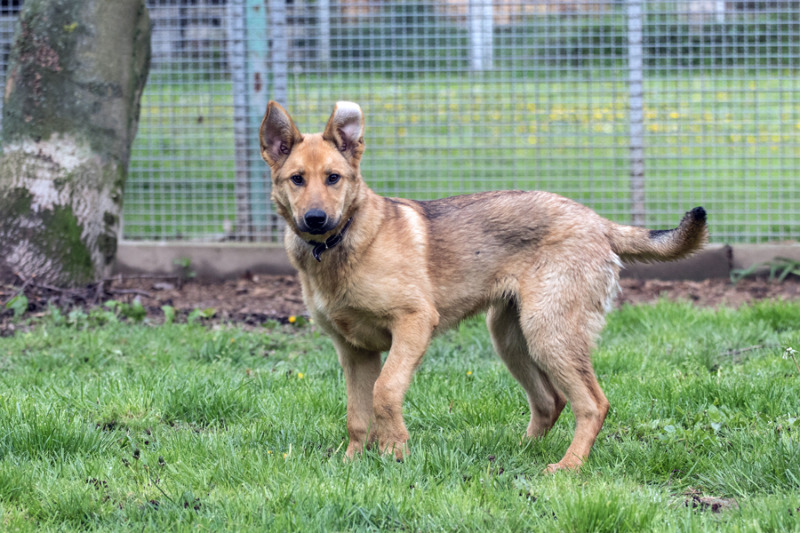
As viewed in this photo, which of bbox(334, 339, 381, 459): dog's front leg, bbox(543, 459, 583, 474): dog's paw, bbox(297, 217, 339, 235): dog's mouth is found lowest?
bbox(543, 459, 583, 474): dog's paw

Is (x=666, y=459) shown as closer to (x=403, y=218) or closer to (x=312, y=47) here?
(x=403, y=218)

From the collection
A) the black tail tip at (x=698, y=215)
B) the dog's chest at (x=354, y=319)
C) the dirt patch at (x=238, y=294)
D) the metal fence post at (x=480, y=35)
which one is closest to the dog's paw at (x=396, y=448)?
the dog's chest at (x=354, y=319)

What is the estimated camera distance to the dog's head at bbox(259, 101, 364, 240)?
375 cm

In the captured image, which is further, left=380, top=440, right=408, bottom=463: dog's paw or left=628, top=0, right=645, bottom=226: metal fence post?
left=628, top=0, right=645, bottom=226: metal fence post

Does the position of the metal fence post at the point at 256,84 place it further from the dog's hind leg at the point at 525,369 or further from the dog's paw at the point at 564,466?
the dog's paw at the point at 564,466

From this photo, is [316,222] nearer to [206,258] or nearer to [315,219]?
[315,219]

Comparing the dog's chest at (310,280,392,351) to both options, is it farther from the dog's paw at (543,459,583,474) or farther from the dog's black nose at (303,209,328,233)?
the dog's paw at (543,459,583,474)

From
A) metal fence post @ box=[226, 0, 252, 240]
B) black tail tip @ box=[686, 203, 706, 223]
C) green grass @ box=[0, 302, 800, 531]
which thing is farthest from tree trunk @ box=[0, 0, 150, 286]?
black tail tip @ box=[686, 203, 706, 223]

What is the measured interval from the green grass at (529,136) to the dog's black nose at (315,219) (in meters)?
4.29

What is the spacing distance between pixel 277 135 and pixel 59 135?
3.17 m

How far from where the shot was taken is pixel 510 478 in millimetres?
3270

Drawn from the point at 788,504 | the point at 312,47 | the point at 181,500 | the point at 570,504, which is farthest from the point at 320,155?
the point at 312,47

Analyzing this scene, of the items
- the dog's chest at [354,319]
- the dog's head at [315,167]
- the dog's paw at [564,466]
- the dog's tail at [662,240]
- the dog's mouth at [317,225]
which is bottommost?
the dog's paw at [564,466]

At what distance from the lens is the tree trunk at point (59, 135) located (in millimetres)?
6328
